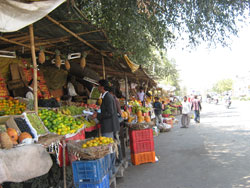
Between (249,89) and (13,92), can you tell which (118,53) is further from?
(249,89)

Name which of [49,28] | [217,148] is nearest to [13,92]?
[49,28]

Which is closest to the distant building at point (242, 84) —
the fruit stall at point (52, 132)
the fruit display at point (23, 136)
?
the fruit stall at point (52, 132)

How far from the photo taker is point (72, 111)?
23.5ft

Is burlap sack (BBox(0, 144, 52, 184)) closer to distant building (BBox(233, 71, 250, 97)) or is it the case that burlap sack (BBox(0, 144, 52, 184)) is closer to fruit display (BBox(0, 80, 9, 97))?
fruit display (BBox(0, 80, 9, 97))

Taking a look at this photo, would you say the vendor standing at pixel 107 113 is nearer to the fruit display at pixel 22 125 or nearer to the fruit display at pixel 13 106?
the fruit display at pixel 22 125

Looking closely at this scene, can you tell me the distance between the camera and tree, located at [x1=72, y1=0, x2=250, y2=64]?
617cm

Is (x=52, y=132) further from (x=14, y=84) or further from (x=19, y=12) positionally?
(x=14, y=84)

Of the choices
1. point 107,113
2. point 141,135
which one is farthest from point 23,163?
point 141,135

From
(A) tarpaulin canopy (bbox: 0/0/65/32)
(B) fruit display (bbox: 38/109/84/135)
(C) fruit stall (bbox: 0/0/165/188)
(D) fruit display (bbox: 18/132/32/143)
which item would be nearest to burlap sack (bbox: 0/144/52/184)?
(C) fruit stall (bbox: 0/0/165/188)

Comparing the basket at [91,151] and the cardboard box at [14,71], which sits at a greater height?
the cardboard box at [14,71]

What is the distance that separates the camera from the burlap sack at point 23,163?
293 centimetres

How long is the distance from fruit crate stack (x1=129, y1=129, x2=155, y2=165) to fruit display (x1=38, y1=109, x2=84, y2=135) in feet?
6.06

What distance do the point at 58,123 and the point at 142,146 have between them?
280 centimetres

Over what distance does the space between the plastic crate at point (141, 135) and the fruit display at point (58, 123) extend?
177 centimetres
